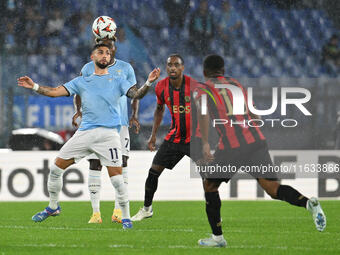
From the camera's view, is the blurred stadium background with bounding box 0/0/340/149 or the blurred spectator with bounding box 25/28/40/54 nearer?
the blurred stadium background with bounding box 0/0/340/149

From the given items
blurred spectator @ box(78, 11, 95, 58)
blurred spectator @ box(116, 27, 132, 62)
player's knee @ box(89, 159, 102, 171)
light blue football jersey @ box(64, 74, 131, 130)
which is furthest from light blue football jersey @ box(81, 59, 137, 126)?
blurred spectator @ box(78, 11, 95, 58)

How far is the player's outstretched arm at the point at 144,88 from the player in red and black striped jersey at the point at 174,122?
0.95 meters

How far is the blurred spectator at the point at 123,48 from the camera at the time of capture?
40.0ft

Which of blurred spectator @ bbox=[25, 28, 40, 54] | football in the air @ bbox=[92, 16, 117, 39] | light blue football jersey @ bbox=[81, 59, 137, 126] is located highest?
blurred spectator @ bbox=[25, 28, 40, 54]

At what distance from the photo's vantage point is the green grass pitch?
5.12m

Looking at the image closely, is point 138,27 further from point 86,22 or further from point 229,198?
point 229,198

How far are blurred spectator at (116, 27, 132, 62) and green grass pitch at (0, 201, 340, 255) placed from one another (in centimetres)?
369

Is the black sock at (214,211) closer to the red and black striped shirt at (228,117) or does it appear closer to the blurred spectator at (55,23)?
the red and black striped shirt at (228,117)

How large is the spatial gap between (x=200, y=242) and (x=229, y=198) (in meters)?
5.16

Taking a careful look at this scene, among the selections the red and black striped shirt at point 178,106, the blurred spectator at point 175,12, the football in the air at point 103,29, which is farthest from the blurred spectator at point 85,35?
the red and black striped shirt at point 178,106

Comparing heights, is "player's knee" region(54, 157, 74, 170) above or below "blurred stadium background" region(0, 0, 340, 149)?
below

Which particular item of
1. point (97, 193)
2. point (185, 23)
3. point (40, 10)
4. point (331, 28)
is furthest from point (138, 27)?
point (97, 193)

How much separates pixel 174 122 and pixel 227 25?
5725 millimetres

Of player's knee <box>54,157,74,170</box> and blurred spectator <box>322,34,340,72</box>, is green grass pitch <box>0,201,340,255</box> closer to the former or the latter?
player's knee <box>54,157,74,170</box>
